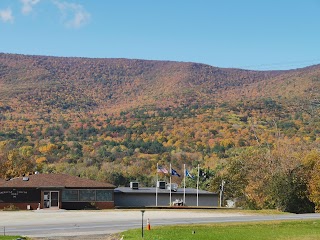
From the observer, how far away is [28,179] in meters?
55.5

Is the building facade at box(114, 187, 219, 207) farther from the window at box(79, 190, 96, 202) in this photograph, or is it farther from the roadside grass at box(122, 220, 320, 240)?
the roadside grass at box(122, 220, 320, 240)

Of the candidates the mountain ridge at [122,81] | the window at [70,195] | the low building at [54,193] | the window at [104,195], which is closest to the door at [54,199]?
the low building at [54,193]

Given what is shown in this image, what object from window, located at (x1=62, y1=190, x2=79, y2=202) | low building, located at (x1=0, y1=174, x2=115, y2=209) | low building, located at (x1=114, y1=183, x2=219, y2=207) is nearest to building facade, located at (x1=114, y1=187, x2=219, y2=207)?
low building, located at (x1=114, y1=183, x2=219, y2=207)

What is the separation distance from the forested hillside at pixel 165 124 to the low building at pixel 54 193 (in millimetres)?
15353

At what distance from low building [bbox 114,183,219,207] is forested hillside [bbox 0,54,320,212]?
435 cm

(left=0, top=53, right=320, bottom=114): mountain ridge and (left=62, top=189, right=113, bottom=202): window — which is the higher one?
(left=0, top=53, right=320, bottom=114): mountain ridge

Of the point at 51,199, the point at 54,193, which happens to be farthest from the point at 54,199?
the point at 54,193

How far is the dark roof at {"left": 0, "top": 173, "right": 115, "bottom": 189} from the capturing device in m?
54.2

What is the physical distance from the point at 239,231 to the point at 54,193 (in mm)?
28067

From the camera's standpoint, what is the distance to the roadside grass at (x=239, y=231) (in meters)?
27.6

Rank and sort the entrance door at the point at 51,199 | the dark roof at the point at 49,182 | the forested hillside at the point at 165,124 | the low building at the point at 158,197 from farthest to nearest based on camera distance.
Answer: the forested hillside at the point at 165,124
the low building at the point at 158,197
the entrance door at the point at 51,199
the dark roof at the point at 49,182

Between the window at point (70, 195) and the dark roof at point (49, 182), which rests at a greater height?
the dark roof at point (49, 182)

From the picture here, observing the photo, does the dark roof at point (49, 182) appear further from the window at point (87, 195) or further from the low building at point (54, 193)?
the window at point (87, 195)

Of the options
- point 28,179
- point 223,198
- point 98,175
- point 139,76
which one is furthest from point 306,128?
point 139,76
